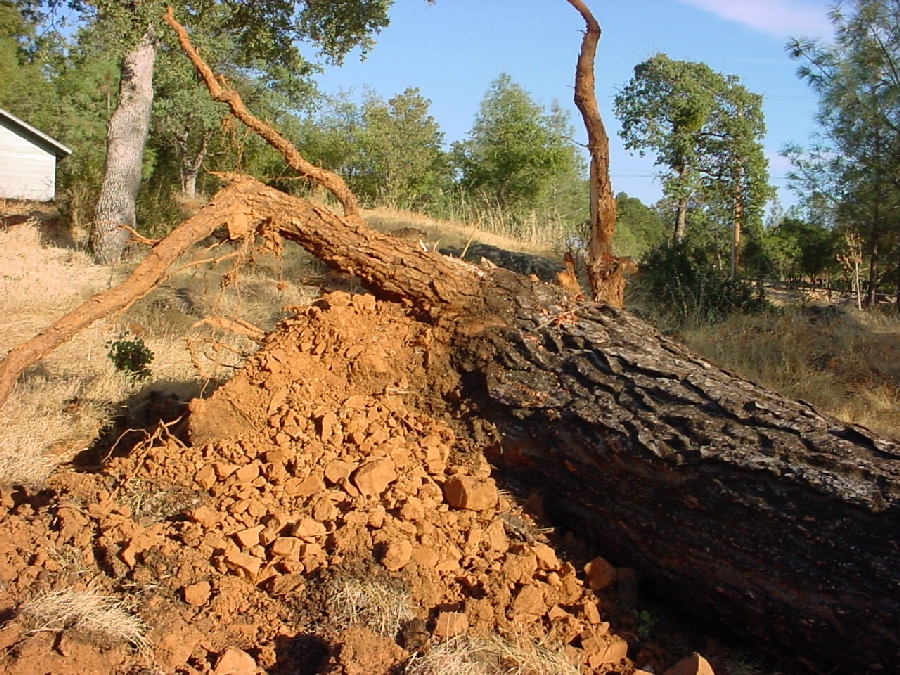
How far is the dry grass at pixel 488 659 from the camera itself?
8.15ft

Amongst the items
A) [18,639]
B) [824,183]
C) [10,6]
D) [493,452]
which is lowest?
[18,639]

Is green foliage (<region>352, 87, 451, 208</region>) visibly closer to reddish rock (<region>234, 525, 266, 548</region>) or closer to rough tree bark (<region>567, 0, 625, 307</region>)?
rough tree bark (<region>567, 0, 625, 307</region>)

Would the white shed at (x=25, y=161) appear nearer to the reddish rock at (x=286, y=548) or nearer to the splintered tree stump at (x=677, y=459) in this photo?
the splintered tree stump at (x=677, y=459)

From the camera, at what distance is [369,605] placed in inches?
110

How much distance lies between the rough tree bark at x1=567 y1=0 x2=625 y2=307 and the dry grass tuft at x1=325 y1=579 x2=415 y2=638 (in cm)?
245

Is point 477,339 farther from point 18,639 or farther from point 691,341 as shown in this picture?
point 691,341

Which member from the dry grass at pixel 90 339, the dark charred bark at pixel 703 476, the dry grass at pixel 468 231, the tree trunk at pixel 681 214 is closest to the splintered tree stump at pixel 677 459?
the dark charred bark at pixel 703 476

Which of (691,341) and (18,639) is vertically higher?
(691,341)

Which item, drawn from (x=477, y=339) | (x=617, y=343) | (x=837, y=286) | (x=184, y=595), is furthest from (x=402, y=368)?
(x=837, y=286)

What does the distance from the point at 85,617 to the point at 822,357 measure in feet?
21.8

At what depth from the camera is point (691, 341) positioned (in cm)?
770

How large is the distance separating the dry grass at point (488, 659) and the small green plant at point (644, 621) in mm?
374

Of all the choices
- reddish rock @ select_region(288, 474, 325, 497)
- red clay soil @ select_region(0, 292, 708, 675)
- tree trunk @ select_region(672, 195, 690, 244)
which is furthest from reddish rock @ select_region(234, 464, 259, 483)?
tree trunk @ select_region(672, 195, 690, 244)

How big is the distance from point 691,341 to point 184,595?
5835mm
